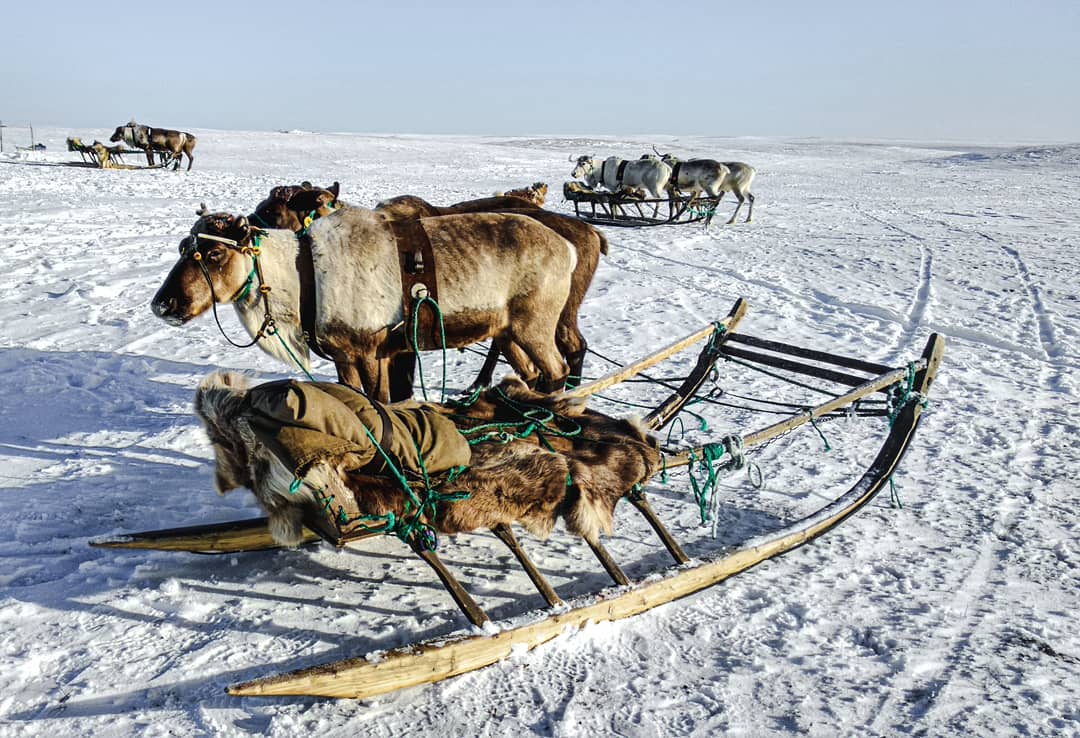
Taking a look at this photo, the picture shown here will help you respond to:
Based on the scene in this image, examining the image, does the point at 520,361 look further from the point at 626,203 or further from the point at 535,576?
the point at 626,203

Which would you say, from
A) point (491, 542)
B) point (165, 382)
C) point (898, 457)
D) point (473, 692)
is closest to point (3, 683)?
point (473, 692)

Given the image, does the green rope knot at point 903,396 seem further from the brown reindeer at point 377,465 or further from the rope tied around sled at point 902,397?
the brown reindeer at point 377,465

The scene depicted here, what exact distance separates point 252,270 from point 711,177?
15265 mm

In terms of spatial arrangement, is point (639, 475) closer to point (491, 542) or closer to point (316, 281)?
point (491, 542)

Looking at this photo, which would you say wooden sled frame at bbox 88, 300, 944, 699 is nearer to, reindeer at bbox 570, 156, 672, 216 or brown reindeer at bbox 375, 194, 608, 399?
brown reindeer at bbox 375, 194, 608, 399

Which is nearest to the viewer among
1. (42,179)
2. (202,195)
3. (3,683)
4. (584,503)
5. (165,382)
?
(3,683)

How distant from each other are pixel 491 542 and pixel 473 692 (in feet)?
4.03

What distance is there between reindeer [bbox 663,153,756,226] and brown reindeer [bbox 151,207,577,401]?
46.1 feet

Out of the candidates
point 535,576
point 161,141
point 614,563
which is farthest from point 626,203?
point 161,141

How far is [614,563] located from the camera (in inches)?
134

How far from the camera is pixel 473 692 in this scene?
2896 mm

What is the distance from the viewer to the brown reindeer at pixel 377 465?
9.96 ft

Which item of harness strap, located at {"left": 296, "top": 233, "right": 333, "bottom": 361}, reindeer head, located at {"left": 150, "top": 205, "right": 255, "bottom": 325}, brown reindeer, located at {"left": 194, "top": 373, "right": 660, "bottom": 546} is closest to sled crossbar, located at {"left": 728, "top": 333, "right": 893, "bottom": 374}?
brown reindeer, located at {"left": 194, "top": 373, "right": 660, "bottom": 546}

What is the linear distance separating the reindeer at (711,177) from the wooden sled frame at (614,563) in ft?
43.0
